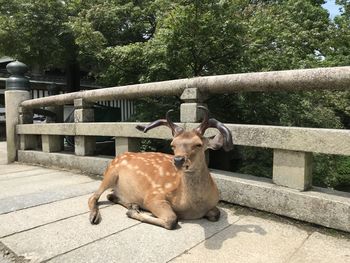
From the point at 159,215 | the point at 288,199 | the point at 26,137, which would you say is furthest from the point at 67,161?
the point at 288,199

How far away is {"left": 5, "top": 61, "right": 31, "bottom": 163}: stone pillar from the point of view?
763 centimetres

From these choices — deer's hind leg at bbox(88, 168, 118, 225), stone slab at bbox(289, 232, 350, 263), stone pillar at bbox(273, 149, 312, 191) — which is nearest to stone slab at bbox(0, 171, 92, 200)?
deer's hind leg at bbox(88, 168, 118, 225)

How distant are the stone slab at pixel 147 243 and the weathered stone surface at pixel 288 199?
1.37 feet

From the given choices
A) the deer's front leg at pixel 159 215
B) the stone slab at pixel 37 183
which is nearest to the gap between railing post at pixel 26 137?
the stone slab at pixel 37 183

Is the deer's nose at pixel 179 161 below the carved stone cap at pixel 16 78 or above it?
below

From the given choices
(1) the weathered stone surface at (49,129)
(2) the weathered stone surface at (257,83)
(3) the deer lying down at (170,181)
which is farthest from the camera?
(1) the weathered stone surface at (49,129)

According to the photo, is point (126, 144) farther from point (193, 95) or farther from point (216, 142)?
point (216, 142)

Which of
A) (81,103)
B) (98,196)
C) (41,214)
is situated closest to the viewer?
(41,214)

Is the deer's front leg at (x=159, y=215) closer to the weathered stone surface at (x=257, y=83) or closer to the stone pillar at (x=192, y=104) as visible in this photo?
the stone pillar at (x=192, y=104)

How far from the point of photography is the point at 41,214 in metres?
3.73

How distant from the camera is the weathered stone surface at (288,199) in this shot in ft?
10.3

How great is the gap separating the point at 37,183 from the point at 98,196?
1.82 m

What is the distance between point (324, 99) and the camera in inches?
360

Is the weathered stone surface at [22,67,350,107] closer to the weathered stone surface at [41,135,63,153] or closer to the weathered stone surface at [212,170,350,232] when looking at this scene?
the weathered stone surface at [212,170,350,232]
